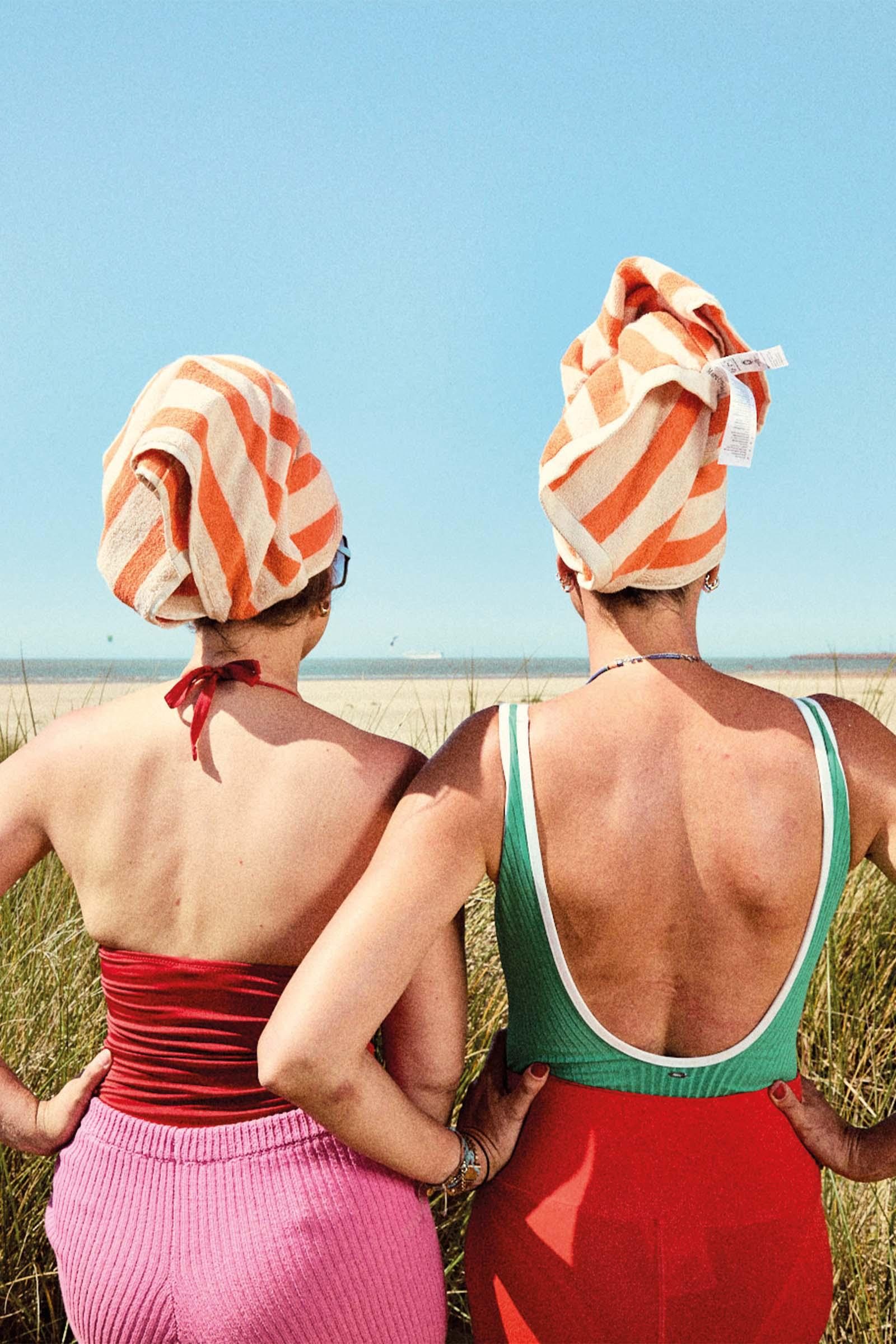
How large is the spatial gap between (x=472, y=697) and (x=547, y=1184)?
284 centimetres

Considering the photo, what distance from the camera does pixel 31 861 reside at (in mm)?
1979

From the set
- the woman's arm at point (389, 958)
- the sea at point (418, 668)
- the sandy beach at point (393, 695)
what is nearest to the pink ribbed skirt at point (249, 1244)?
the woman's arm at point (389, 958)

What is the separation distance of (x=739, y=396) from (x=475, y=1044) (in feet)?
6.95

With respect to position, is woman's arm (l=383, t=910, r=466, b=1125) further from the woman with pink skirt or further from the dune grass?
the dune grass

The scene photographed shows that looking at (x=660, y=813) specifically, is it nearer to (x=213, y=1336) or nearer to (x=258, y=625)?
(x=258, y=625)

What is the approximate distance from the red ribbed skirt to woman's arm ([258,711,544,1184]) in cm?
17

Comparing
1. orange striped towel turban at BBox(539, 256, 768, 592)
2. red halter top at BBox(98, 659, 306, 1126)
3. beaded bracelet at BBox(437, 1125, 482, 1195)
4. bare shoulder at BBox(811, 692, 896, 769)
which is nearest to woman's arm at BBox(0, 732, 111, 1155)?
red halter top at BBox(98, 659, 306, 1126)

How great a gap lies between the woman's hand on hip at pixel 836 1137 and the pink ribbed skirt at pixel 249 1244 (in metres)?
0.64

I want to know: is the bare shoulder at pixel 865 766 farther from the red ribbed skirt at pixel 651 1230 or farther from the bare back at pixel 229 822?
the bare back at pixel 229 822

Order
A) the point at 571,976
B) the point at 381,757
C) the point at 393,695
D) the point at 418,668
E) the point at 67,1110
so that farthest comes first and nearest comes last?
the point at 418,668 < the point at 393,695 < the point at 67,1110 < the point at 381,757 < the point at 571,976

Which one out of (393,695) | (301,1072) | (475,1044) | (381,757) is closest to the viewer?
(301,1072)

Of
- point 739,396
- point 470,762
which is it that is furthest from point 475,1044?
point 739,396

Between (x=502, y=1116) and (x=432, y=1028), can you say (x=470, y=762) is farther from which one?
(x=502, y=1116)

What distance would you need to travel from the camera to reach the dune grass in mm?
2652
